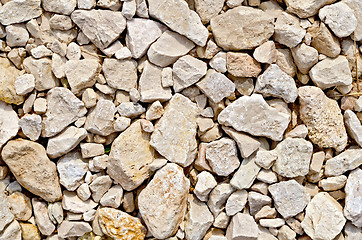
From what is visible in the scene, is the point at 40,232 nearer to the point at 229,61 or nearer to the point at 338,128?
the point at 229,61

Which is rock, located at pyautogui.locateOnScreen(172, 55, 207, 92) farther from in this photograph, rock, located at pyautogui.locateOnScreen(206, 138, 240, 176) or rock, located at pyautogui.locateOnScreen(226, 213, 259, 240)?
rock, located at pyautogui.locateOnScreen(226, 213, 259, 240)

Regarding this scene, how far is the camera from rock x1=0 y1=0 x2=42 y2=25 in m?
2.05

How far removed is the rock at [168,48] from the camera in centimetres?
209

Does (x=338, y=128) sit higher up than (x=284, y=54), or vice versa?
(x=284, y=54)

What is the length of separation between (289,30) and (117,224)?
1.39 metres

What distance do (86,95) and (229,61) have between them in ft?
2.62

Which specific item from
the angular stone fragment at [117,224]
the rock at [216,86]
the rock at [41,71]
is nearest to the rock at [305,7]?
the rock at [216,86]

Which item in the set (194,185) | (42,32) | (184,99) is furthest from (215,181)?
(42,32)

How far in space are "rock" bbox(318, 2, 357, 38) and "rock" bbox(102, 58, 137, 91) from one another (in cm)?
106

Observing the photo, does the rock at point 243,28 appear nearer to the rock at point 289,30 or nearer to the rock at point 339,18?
the rock at point 289,30

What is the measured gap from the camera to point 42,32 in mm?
2113

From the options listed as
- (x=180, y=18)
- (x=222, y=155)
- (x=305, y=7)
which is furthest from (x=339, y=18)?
(x=222, y=155)

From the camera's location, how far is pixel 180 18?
206 centimetres

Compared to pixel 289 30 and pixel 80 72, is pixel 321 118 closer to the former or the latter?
pixel 289 30
